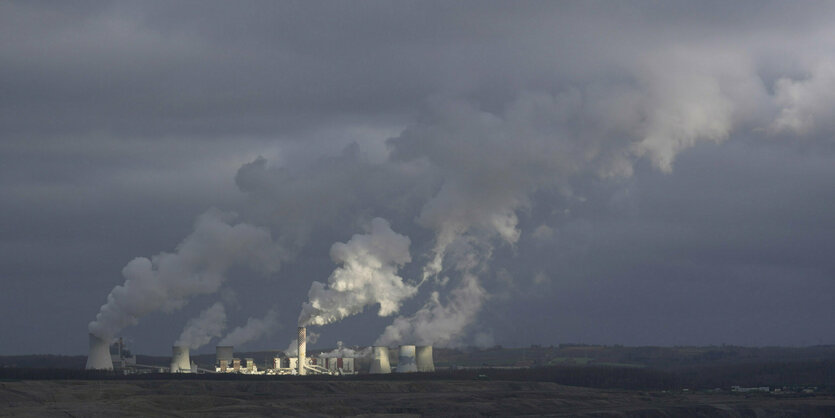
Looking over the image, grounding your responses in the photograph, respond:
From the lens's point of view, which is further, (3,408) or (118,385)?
(118,385)

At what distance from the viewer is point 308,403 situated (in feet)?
567

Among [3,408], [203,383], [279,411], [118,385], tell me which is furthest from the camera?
[203,383]

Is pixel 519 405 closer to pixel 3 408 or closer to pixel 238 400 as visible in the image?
pixel 238 400

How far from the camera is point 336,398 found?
182m

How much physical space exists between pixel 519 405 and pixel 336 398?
29.3 meters

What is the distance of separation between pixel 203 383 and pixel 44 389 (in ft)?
97.3

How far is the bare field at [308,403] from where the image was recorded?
156750mm

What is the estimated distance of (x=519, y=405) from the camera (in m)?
180

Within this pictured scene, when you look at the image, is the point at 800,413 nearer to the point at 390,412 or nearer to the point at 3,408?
the point at 390,412

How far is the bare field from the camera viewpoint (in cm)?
15675

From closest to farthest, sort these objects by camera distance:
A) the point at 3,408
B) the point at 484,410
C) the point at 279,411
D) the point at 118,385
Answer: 1. the point at 3,408
2. the point at 279,411
3. the point at 484,410
4. the point at 118,385

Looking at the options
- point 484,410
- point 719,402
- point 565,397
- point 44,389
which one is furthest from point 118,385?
point 719,402

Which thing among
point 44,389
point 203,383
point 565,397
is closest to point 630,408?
point 565,397

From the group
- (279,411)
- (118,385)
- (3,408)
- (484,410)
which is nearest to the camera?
(3,408)
